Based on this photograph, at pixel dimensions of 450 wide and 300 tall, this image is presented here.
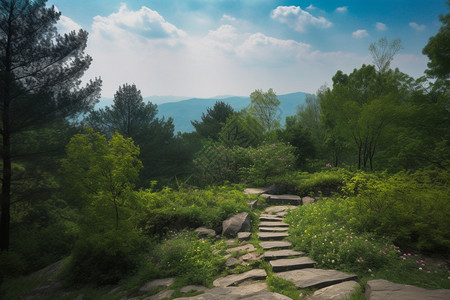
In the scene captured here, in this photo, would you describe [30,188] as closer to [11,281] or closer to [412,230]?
[11,281]

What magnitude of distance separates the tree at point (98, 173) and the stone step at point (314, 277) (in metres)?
3.40

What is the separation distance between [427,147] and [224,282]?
11833 millimetres

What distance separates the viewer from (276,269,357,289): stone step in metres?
2.94

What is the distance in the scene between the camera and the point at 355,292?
8.70 ft

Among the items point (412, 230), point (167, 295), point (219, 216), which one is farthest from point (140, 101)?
point (412, 230)

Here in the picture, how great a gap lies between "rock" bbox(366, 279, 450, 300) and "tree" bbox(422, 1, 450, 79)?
13538 mm

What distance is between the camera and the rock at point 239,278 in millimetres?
3342

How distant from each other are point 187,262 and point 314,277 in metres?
2.20

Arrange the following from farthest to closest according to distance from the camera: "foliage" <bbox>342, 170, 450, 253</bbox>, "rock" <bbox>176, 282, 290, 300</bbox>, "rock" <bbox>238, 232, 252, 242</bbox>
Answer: "rock" <bbox>238, 232, 252, 242</bbox> → "foliage" <bbox>342, 170, 450, 253</bbox> → "rock" <bbox>176, 282, 290, 300</bbox>

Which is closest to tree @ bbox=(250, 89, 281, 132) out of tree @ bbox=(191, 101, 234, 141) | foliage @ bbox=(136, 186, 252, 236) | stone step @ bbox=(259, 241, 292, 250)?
tree @ bbox=(191, 101, 234, 141)

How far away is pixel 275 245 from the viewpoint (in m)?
4.38

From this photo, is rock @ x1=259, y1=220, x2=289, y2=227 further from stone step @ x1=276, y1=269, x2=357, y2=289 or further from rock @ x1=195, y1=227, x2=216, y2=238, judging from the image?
stone step @ x1=276, y1=269, x2=357, y2=289

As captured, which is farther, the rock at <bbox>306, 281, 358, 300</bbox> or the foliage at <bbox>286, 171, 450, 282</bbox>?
the foliage at <bbox>286, 171, 450, 282</bbox>

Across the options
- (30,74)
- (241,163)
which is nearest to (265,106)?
(241,163)
